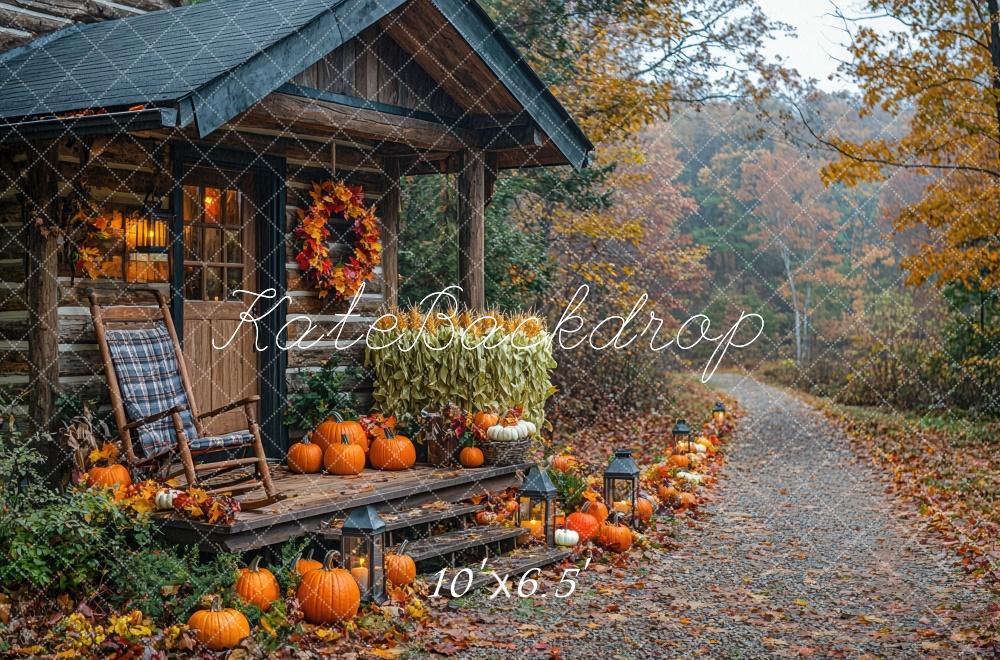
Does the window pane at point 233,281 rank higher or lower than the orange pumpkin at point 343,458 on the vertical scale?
higher

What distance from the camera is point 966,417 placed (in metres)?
13.9

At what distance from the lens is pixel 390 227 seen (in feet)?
28.5

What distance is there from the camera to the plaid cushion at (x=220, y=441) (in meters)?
5.89

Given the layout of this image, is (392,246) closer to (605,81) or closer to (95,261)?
(95,261)

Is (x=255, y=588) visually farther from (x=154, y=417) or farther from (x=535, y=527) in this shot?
(x=535, y=527)

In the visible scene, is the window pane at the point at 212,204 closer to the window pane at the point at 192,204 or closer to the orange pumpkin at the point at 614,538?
the window pane at the point at 192,204

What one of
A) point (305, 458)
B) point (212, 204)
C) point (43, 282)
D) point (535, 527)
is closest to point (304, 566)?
point (305, 458)

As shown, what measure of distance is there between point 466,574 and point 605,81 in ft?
26.7

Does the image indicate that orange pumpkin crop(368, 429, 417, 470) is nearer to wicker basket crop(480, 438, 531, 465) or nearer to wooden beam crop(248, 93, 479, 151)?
wicker basket crop(480, 438, 531, 465)

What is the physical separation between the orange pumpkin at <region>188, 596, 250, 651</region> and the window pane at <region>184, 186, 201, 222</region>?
11.5 ft

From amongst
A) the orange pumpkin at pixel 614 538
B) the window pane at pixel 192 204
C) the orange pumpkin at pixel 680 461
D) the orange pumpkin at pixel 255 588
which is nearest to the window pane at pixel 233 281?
the window pane at pixel 192 204

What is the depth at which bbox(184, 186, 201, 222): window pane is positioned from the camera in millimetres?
7211

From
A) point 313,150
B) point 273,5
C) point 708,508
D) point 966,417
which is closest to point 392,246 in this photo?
point 313,150

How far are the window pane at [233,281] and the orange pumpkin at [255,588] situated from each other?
3.07 metres
